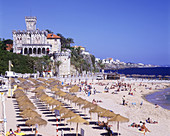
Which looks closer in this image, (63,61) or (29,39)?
(63,61)

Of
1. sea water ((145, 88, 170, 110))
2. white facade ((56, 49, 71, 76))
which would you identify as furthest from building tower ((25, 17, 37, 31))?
sea water ((145, 88, 170, 110))

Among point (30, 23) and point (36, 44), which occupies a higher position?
point (30, 23)

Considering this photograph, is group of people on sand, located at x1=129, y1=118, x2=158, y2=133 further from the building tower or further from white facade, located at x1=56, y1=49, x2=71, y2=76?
the building tower

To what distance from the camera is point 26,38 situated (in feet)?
241

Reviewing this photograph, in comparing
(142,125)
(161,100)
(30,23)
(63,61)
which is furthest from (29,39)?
(142,125)

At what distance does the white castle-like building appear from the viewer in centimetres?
6725

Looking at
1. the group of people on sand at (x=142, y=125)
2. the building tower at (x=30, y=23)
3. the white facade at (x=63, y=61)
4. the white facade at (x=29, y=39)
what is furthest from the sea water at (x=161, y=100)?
the building tower at (x=30, y=23)

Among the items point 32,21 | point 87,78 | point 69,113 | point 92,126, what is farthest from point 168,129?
point 32,21

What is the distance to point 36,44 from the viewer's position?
70.1m

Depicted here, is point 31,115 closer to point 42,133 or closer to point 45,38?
point 42,133

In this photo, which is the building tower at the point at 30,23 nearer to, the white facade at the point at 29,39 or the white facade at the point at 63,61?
the white facade at the point at 29,39

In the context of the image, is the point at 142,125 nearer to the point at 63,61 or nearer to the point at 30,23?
the point at 63,61

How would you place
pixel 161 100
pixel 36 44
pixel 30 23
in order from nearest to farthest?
1. pixel 161 100
2. pixel 36 44
3. pixel 30 23

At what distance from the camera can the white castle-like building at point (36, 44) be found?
67250 mm
